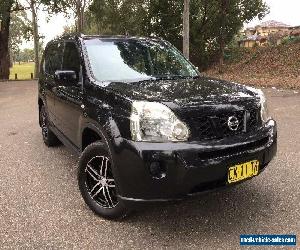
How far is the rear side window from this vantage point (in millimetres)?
5270

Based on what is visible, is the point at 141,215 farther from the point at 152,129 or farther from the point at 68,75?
the point at 68,75

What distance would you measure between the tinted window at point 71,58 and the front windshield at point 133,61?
19cm

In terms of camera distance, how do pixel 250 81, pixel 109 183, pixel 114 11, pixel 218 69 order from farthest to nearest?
pixel 114 11 → pixel 218 69 → pixel 250 81 → pixel 109 183

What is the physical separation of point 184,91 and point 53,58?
2812 millimetres

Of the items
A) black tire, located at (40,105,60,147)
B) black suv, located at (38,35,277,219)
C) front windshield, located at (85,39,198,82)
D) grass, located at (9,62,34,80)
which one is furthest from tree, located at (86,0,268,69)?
black suv, located at (38,35,277,219)

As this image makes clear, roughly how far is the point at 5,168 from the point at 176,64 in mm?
2827

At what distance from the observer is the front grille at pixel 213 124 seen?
125 inches

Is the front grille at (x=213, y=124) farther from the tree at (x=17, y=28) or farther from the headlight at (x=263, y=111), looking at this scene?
the tree at (x=17, y=28)

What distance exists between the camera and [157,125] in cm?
317

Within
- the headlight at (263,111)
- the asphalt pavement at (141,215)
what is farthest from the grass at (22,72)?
the headlight at (263,111)

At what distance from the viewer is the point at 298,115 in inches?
343

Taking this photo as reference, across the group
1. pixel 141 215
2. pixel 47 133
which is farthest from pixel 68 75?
pixel 47 133

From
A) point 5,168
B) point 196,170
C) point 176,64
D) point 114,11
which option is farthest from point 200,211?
point 114,11

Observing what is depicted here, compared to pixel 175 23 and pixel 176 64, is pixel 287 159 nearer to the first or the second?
pixel 176 64
